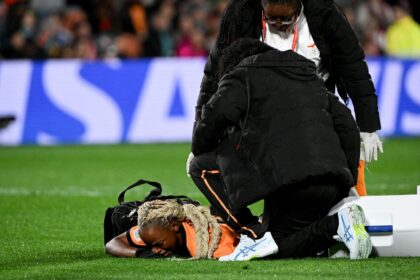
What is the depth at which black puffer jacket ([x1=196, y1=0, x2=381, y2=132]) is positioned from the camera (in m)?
6.64

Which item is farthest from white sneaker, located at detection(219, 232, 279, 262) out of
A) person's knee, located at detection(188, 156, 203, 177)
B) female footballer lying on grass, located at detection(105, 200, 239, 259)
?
person's knee, located at detection(188, 156, 203, 177)

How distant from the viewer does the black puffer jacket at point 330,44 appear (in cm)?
664

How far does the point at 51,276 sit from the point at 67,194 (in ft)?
15.8

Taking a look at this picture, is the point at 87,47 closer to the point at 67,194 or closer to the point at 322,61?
the point at 67,194

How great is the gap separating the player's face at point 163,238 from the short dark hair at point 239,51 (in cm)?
103

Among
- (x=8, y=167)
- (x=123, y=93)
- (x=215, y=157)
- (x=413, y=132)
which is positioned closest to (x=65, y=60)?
(x=123, y=93)

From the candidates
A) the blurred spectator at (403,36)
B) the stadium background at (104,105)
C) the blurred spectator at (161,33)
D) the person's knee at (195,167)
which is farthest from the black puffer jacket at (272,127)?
the blurred spectator at (403,36)

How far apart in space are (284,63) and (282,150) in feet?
1.80

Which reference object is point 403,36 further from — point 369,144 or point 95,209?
point 369,144

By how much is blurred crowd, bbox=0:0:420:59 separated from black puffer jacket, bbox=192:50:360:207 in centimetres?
1092

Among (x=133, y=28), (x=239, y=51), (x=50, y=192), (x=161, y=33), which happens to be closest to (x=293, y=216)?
(x=239, y=51)

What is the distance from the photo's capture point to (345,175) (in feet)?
19.7

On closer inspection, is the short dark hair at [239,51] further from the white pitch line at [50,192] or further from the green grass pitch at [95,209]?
the white pitch line at [50,192]

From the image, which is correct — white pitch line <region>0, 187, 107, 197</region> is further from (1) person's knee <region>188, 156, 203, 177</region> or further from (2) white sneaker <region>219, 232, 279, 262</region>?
(2) white sneaker <region>219, 232, 279, 262</region>
